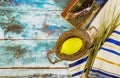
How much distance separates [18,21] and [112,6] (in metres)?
0.48

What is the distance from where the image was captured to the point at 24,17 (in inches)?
57.9

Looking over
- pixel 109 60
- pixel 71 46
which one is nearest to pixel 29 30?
pixel 71 46

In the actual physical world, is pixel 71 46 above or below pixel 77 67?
above

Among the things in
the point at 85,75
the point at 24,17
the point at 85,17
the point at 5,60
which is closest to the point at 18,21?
the point at 24,17

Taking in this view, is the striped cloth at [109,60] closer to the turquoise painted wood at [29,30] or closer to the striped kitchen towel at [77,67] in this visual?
the striped kitchen towel at [77,67]

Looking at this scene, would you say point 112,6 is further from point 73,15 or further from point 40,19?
point 40,19

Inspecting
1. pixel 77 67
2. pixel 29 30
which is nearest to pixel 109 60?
pixel 77 67

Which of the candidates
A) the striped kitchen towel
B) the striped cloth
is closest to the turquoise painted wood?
the striped kitchen towel

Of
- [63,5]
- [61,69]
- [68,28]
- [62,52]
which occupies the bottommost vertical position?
[61,69]

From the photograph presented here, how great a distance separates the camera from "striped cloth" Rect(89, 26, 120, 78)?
143 centimetres

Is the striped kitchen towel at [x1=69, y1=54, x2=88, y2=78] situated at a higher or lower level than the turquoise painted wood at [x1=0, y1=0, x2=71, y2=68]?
lower

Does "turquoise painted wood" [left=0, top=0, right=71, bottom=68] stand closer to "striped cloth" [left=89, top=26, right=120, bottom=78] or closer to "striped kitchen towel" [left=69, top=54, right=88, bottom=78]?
"striped kitchen towel" [left=69, top=54, right=88, bottom=78]

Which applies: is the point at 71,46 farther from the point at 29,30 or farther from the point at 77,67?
the point at 29,30

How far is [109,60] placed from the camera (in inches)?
58.5
